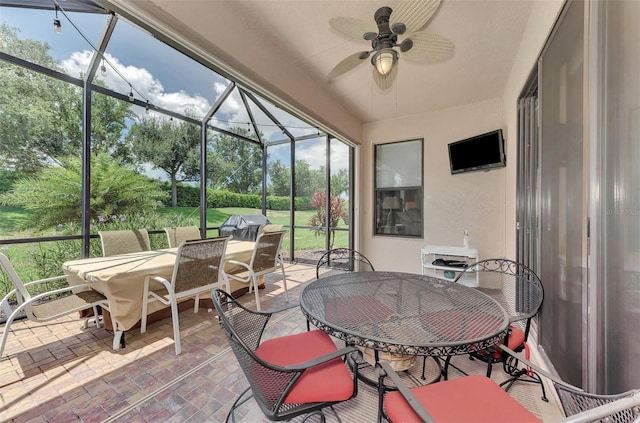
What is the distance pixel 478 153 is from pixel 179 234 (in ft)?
15.8

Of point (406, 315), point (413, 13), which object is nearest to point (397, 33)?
point (413, 13)

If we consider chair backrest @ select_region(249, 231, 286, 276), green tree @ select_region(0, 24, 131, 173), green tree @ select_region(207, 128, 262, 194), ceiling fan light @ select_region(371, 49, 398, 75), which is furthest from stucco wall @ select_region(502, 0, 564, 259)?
green tree @ select_region(0, 24, 131, 173)

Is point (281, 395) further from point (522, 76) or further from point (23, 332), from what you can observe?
point (522, 76)

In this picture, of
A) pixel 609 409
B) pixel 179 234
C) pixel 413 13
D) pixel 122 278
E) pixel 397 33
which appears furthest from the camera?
pixel 179 234

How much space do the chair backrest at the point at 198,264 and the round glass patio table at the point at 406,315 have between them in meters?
1.20

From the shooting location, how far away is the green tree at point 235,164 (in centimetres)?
475

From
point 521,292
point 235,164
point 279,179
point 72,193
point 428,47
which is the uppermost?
point 428,47

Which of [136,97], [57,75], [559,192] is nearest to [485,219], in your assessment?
[559,192]

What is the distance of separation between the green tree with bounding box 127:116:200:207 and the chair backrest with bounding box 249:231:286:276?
2.27 meters

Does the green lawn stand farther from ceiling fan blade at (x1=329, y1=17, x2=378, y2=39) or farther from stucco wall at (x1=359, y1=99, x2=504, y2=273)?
stucco wall at (x1=359, y1=99, x2=504, y2=273)

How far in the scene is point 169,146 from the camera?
4.25m

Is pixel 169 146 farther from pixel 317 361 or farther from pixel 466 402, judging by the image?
pixel 466 402

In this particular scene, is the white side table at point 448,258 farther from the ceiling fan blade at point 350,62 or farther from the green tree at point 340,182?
the ceiling fan blade at point 350,62

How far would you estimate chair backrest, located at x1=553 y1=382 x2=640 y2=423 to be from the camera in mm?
643
